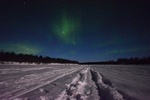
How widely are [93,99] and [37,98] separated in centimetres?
173

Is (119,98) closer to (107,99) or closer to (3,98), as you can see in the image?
(107,99)

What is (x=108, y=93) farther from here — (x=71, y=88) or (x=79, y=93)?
(x=71, y=88)

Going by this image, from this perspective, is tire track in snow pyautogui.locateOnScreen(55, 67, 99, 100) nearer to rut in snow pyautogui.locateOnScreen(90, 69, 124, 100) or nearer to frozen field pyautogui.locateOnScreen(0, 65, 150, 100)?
frozen field pyautogui.locateOnScreen(0, 65, 150, 100)

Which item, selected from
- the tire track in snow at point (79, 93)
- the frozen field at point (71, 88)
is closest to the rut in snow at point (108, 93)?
the frozen field at point (71, 88)

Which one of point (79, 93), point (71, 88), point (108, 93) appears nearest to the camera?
point (79, 93)

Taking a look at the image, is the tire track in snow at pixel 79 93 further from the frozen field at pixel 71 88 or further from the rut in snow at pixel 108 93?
the rut in snow at pixel 108 93

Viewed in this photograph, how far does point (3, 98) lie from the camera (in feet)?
13.3

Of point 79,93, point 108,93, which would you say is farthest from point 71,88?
point 108,93

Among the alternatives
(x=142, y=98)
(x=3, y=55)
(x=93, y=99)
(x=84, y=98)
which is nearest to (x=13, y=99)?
(x=84, y=98)

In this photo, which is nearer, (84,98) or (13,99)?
(13,99)

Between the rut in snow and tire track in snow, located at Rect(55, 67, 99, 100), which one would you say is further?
the rut in snow

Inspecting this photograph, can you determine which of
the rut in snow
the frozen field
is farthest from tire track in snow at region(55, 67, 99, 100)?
the rut in snow

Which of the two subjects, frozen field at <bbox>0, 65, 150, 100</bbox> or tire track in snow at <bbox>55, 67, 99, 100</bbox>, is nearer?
tire track in snow at <bbox>55, 67, 99, 100</bbox>

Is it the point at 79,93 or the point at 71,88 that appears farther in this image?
the point at 71,88
